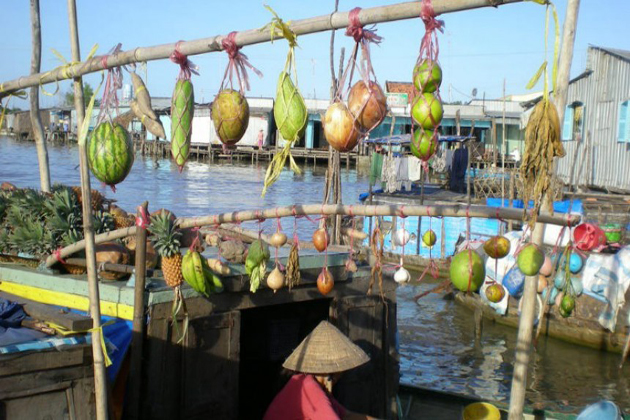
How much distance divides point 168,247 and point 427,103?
2.28 metres

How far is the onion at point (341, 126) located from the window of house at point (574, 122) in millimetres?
17187

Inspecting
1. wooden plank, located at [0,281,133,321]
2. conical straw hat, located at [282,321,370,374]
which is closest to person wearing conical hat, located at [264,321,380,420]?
conical straw hat, located at [282,321,370,374]

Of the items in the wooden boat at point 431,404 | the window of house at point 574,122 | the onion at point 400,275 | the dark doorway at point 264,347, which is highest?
the window of house at point 574,122

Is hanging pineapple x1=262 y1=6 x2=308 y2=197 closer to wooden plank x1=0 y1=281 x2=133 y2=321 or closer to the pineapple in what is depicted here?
the pineapple

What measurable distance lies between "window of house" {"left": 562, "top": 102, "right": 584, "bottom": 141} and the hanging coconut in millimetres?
17143

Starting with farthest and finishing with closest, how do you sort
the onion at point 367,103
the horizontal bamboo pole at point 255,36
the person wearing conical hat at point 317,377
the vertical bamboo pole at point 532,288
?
1. the person wearing conical hat at point 317,377
2. the vertical bamboo pole at point 532,288
3. the onion at point 367,103
4. the horizontal bamboo pole at point 255,36

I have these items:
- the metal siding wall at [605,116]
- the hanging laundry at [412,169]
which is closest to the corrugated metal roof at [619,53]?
the metal siding wall at [605,116]

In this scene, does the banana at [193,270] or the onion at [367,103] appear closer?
the onion at [367,103]

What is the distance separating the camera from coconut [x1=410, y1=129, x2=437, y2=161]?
2.67m

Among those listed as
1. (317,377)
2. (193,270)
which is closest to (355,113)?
(193,270)

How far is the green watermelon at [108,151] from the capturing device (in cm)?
305

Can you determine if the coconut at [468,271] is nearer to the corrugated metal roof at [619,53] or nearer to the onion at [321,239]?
the onion at [321,239]

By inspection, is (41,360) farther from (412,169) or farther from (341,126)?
(412,169)

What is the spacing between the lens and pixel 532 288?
11.3 ft
